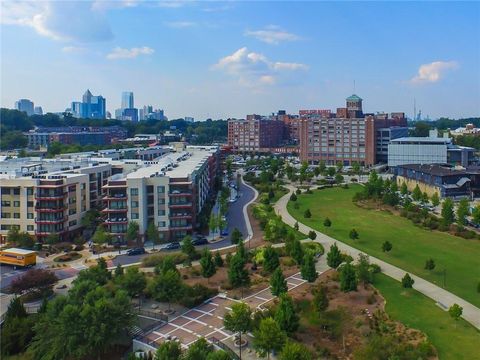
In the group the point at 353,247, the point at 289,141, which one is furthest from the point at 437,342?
the point at 289,141

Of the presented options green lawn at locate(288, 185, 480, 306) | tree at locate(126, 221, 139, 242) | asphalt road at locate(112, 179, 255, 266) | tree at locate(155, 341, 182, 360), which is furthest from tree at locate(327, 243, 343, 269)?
tree at locate(126, 221, 139, 242)

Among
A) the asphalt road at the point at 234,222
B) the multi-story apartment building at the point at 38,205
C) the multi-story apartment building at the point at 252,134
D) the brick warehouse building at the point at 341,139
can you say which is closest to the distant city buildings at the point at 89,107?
the multi-story apartment building at the point at 252,134

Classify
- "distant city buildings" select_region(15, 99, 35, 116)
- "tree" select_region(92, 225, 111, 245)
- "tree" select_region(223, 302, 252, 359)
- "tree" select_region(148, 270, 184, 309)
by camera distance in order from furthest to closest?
"distant city buildings" select_region(15, 99, 35, 116) → "tree" select_region(92, 225, 111, 245) → "tree" select_region(148, 270, 184, 309) → "tree" select_region(223, 302, 252, 359)

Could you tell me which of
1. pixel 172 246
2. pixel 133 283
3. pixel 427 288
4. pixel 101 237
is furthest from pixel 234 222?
pixel 427 288

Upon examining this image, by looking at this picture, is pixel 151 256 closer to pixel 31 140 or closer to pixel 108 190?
pixel 108 190

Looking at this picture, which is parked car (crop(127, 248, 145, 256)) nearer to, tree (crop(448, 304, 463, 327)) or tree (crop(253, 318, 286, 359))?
tree (crop(253, 318, 286, 359))

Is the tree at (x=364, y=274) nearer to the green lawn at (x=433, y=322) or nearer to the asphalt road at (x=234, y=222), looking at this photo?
the green lawn at (x=433, y=322)

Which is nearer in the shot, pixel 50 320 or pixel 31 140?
pixel 50 320
